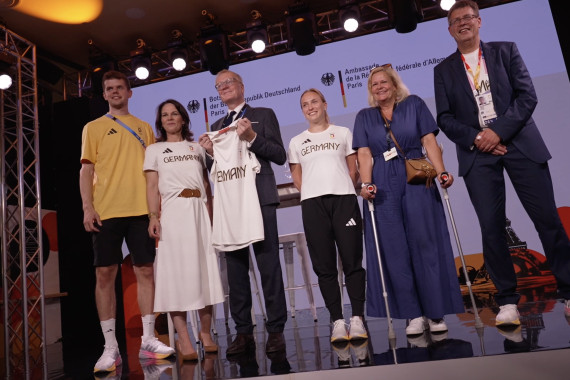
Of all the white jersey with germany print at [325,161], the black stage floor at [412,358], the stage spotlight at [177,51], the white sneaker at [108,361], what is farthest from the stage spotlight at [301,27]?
the white sneaker at [108,361]

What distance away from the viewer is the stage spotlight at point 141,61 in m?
6.62

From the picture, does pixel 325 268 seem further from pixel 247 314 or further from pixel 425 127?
pixel 425 127

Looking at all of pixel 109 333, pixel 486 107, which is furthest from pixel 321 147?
pixel 109 333

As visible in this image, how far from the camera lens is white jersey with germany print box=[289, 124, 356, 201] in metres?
2.80

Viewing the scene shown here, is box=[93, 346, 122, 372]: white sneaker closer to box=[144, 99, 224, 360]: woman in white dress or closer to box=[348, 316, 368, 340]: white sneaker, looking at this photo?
box=[144, 99, 224, 360]: woman in white dress

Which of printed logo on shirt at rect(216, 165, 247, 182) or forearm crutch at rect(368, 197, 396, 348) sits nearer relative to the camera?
forearm crutch at rect(368, 197, 396, 348)

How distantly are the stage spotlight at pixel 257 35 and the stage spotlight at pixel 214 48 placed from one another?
0.35 metres

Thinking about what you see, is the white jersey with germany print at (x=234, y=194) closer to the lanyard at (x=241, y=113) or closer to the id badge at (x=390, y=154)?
the lanyard at (x=241, y=113)

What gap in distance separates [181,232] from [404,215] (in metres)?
1.33

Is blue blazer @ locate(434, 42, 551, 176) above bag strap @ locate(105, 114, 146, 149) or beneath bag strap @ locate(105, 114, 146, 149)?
beneath

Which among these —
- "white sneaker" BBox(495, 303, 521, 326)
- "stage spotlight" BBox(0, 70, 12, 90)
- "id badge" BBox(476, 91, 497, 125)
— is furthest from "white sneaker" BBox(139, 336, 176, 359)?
"stage spotlight" BBox(0, 70, 12, 90)

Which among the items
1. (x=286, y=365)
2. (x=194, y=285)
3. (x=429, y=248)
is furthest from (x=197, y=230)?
(x=429, y=248)

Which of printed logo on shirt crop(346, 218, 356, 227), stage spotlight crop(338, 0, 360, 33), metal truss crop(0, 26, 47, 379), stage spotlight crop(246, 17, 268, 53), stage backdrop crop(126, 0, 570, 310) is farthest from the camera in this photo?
stage spotlight crop(246, 17, 268, 53)

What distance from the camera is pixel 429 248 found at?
8.68ft
